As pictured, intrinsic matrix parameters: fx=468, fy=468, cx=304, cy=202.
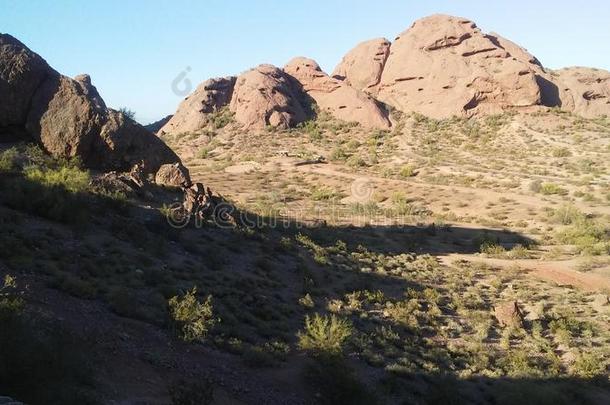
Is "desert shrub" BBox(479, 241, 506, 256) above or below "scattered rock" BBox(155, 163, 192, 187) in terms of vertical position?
below

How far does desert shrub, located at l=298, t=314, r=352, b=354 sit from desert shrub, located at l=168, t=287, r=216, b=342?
6.08ft

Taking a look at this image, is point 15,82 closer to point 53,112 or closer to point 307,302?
point 53,112

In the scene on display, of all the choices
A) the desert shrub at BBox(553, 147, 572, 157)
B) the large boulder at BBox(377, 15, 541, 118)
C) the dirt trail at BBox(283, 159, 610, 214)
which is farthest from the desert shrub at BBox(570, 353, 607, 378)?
the large boulder at BBox(377, 15, 541, 118)

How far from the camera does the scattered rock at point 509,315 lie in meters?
13.0

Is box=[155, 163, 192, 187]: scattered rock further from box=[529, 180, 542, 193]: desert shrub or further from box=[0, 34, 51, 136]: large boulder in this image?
box=[529, 180, 542, 193]: desert shrub

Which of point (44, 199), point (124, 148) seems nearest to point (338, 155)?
point (124, 148)

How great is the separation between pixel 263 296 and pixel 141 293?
3.24 meters

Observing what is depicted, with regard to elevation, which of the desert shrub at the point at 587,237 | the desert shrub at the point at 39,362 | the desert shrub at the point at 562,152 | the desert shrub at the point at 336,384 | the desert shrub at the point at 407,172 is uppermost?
the desert shrub at the point at 562,152

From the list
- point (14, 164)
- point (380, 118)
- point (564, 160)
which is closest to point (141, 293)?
point (14, 164)

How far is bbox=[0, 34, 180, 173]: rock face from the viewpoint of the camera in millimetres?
15500

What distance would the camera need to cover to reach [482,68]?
50.4 metres

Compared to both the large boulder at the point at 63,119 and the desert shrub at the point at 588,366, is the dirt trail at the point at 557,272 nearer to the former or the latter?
the desert shrub at the point at 588,366

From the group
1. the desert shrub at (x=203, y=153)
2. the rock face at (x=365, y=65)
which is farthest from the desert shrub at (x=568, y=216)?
the rock face at (x=365, y=65)

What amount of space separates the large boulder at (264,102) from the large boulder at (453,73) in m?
11.2
